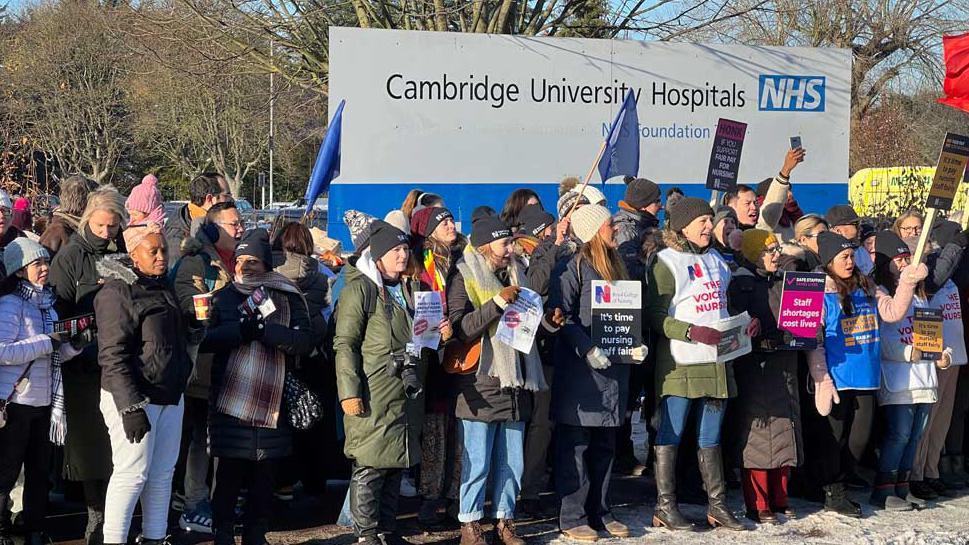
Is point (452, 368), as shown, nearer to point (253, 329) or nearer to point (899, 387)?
point (253, 329)

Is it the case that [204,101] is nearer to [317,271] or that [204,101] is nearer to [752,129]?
[752,129]

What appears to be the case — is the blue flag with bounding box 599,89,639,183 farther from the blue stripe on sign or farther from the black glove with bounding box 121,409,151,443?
the black glove with bounding box 121,409,151,443

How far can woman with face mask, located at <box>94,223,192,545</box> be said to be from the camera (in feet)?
18.2

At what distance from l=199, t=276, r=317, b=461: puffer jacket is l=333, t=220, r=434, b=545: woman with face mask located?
0.29 meters

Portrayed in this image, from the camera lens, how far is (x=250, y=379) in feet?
19.8

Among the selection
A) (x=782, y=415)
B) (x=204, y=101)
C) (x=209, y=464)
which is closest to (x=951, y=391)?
(x=782, y=415)

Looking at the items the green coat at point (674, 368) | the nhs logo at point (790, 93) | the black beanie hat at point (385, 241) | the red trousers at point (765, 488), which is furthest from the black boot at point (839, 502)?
the nhs logo at point (790, 93)

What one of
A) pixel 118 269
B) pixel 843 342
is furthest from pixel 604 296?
pixel 118 269

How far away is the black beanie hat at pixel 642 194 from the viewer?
8320 millimetres

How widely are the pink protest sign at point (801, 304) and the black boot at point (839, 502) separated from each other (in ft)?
3.83

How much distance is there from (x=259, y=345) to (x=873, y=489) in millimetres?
4265

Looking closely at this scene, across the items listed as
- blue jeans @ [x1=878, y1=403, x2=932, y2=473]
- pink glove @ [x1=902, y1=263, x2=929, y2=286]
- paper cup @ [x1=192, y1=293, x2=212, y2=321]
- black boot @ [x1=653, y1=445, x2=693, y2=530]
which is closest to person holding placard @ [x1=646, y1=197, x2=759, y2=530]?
black boot @ [x1=653, y1=445, x2=693, y2=530]

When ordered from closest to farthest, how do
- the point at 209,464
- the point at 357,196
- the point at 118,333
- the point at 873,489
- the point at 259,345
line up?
the point at 118,333 → the point at 259,345 → the point at 209,464 → the point at 873,489 → the point at 357,196

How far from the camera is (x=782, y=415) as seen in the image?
7.12 metres
